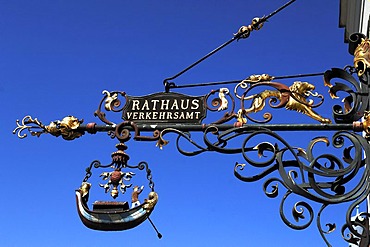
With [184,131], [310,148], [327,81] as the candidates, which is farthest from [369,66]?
[184,131]

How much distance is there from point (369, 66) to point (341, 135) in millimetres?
605

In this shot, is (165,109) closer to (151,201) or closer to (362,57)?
(151,201)

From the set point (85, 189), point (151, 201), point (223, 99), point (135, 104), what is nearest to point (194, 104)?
point (223, 99)

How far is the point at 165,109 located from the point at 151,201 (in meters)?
0.87

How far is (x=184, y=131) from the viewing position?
4.68m

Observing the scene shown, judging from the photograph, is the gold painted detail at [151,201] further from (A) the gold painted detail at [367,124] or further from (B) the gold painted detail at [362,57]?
(B) the gold painted detail at [362,57]

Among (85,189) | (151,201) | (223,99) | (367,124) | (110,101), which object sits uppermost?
(110,101)

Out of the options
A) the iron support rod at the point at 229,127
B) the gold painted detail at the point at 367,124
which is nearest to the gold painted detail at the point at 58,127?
the iron support rod at the point at 229,127

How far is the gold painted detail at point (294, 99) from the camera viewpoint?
15.1 feet

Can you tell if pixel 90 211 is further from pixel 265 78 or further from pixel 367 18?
pixel 367 18

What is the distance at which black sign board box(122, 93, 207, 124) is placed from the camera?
4.80 metres

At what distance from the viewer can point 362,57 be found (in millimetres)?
4367

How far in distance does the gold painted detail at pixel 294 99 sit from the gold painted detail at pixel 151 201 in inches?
40.1

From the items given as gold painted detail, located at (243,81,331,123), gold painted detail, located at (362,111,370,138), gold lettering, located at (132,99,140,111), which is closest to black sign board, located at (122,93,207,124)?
gold lettering, located at (132,99,140,111)
